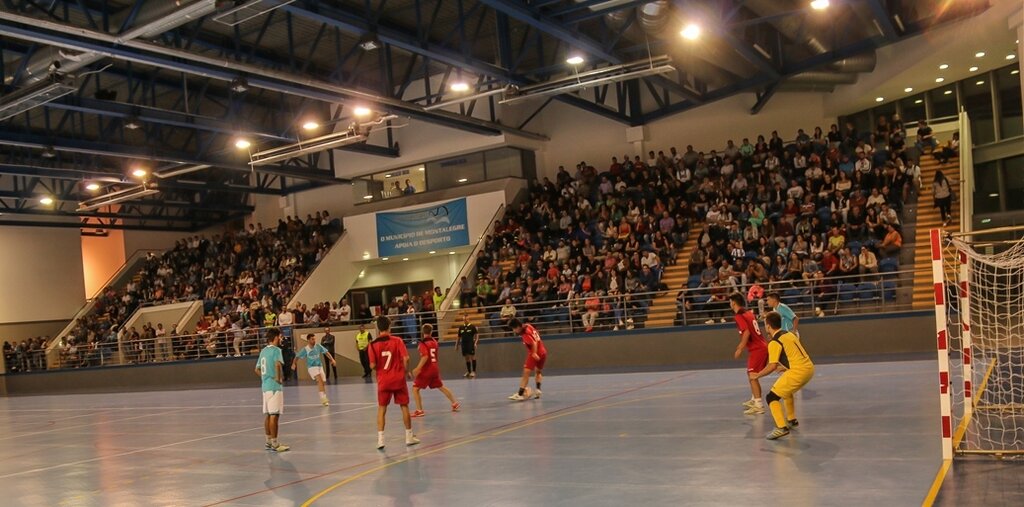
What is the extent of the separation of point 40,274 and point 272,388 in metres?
39.0

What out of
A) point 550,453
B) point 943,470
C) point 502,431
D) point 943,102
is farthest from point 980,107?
point 943,470

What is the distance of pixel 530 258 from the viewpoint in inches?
1209

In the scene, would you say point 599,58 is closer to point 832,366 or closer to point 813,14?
point 813,14

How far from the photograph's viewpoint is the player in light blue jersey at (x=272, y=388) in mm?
13391

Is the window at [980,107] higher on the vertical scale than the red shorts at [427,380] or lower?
higher


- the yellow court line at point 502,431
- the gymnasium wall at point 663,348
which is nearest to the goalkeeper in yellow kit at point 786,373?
the yellow court line at point 502,431

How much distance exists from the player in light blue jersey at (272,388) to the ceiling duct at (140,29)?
5.94 metres

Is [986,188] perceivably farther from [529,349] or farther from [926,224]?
[529,349]

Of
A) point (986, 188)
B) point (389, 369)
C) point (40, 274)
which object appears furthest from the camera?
point (40, 274)

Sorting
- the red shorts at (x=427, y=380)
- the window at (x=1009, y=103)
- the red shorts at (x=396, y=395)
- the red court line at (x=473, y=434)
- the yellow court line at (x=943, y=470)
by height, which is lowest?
the red court line at (x=473, y=434)

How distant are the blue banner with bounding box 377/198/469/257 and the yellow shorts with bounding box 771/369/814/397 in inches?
1028

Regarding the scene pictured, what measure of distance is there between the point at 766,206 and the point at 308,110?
17.8 meters

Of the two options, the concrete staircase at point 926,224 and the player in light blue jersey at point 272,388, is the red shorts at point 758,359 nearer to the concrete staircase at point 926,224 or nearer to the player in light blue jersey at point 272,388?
the player in light blue jersey at point 272,388

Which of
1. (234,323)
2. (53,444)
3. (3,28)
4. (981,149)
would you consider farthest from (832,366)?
(234,323)
